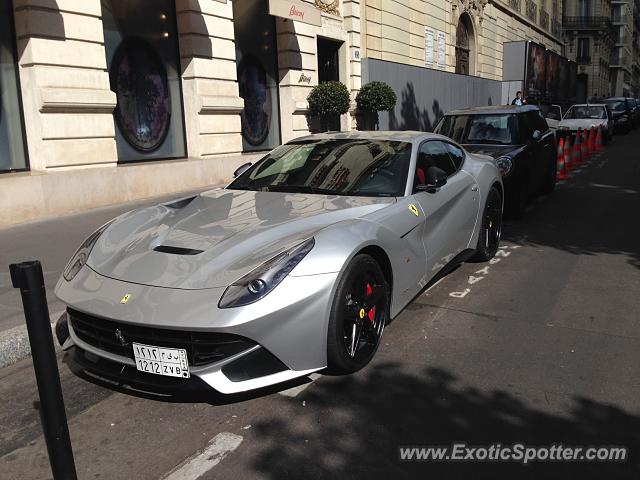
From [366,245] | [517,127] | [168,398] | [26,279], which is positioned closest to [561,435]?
[366,245]

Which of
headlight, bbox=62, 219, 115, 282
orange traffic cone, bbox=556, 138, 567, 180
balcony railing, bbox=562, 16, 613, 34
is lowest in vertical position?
orange traffic cone, bbox=556, 138, 567, 180

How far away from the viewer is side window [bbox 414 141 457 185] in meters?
4.77

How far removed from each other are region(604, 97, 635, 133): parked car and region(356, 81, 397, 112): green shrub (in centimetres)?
1585

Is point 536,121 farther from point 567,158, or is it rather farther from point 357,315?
point 357,315

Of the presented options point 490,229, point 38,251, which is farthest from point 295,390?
point 38,251

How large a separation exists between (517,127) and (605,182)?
4616mm

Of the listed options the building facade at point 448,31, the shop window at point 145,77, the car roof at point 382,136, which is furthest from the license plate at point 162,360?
the building facade at point 448,31

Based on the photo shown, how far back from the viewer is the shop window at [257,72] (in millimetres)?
14305

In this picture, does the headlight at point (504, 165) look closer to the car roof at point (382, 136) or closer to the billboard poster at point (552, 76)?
the car roof at point (382, 136)

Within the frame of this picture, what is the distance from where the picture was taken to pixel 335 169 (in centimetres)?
473

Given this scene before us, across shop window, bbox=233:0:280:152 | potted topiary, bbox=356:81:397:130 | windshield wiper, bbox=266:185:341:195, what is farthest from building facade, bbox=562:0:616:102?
windshield wiper, bbox=266:185:341:195

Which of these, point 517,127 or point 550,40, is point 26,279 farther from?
point 550,40

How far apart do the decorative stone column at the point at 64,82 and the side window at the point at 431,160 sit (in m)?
6.63

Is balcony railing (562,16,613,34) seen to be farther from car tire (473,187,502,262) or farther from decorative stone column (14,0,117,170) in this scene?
car tire (473,187,502,262)
